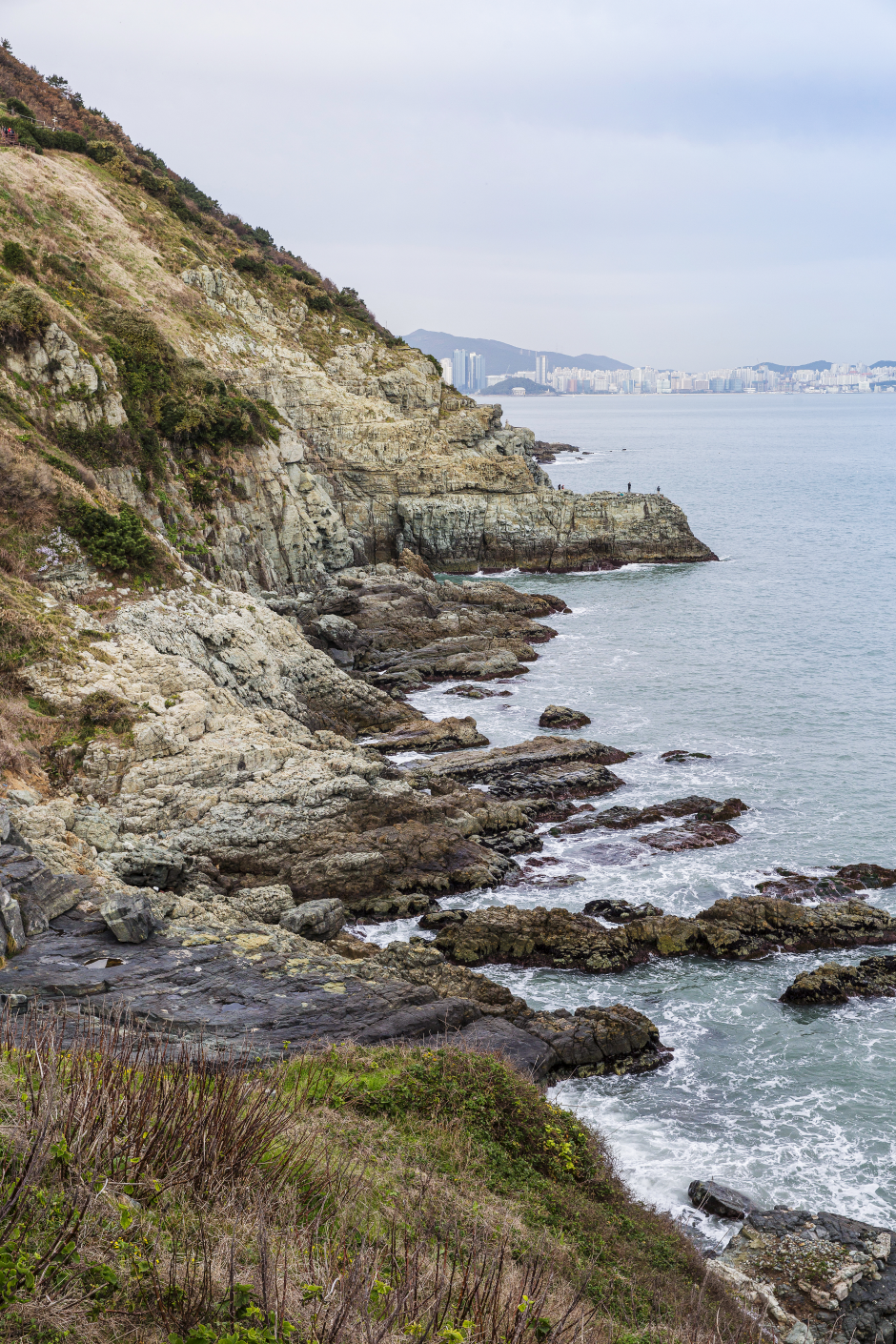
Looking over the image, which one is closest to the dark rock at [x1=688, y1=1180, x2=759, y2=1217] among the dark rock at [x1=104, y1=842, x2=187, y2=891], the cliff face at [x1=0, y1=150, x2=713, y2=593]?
the dark rock at [x1=104, y1=842, x2=187, y2=891]

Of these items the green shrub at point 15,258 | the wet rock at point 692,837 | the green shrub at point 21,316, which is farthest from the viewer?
the green shrub at point 15,258

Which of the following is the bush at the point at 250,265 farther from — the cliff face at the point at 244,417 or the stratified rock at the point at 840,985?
the stratified rock at the point at 840,985

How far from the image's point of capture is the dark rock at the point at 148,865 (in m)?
18.2

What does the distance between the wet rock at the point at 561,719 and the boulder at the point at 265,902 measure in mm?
A: 15908

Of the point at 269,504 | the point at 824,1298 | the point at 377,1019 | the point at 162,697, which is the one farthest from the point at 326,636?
the point at 824,1298

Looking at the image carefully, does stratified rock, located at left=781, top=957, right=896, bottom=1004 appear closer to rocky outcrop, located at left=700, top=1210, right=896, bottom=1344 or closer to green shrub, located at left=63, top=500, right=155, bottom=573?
rocky outcrop, located at left=700, top=1210, right=896, bottom=1344

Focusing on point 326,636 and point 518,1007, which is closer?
point 518,1007

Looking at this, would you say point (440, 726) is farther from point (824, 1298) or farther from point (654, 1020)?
point (824, 1298)

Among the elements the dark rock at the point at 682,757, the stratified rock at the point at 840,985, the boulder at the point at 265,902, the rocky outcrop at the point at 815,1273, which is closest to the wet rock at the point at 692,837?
the dark rock at the point at 682,757

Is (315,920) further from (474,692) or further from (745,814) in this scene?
(474,692)

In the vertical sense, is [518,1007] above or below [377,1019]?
below

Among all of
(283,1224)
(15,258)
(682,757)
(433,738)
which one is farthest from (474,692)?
(283,1224)

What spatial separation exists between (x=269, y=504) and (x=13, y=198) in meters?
19.2

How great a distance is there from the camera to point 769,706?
119 ft
